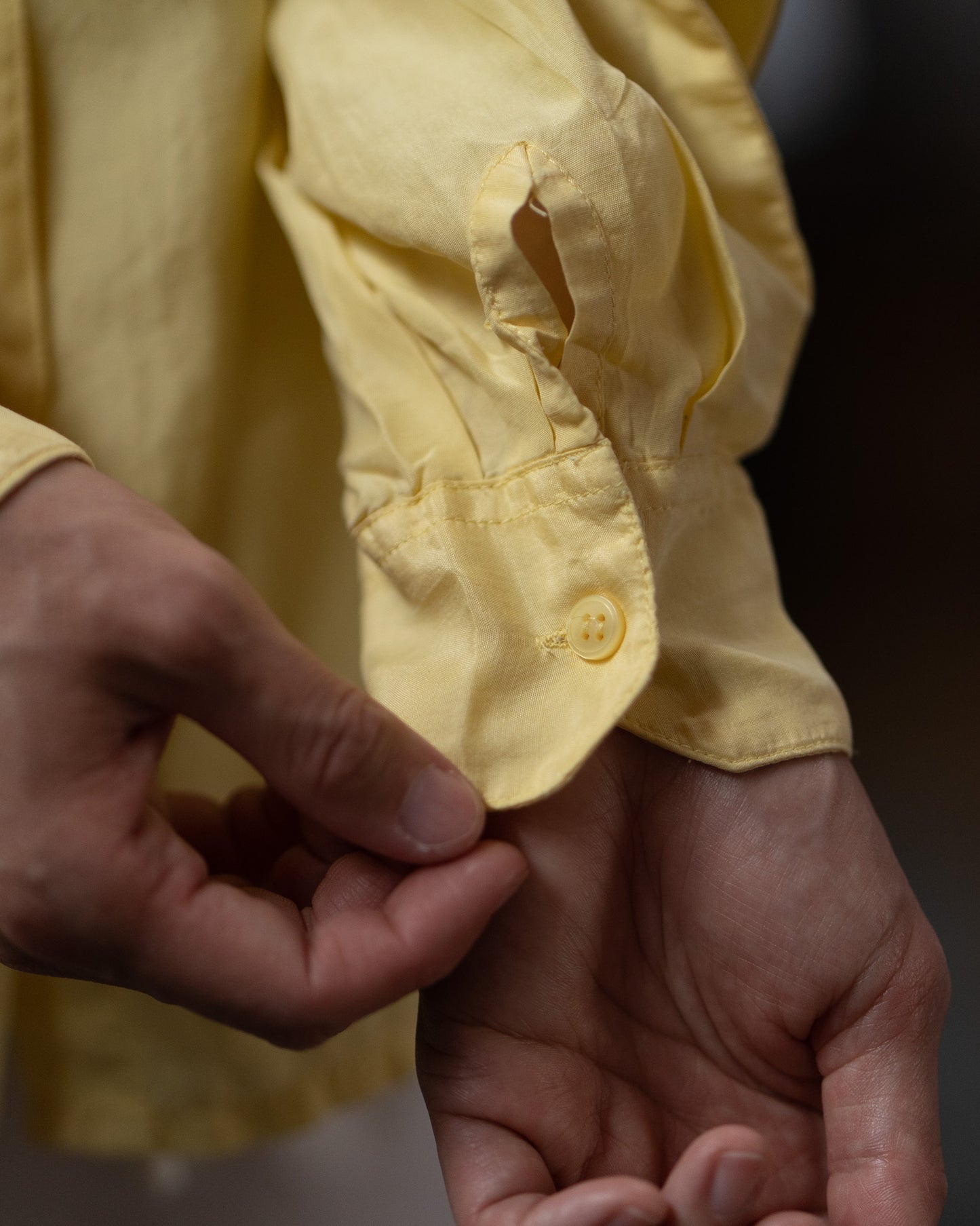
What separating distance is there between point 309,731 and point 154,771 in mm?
69

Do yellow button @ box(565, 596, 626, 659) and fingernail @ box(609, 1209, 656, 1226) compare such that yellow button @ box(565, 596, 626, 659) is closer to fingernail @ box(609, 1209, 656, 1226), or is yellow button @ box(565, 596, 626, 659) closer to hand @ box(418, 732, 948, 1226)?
hand @ box(418, 732, 948, 1226)

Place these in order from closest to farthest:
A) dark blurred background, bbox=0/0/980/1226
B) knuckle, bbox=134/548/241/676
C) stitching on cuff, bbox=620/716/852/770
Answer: knuckle, bbox=134/548/241/676 → stitching on cuff, bbox=620/716/852/770 → dark blurred background, bbox=0/0/980/1226

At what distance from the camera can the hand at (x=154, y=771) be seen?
38cm

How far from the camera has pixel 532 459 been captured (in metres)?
0.47

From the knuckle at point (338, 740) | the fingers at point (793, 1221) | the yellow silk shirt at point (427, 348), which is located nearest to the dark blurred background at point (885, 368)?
the yellow silk shirt at point (427, 348)

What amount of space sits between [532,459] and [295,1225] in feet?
1.74

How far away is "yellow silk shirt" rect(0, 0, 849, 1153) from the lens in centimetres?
46

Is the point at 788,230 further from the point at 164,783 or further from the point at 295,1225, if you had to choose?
the point at 295,1225

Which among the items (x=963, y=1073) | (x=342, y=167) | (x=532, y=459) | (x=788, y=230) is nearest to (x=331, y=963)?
(x=532, y=459)

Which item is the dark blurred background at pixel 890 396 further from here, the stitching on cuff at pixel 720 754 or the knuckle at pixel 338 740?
the knuckle at pixel 338 740

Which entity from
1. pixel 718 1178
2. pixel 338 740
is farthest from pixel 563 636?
pixel 718 1178

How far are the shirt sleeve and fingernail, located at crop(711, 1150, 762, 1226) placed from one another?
6.1 inches

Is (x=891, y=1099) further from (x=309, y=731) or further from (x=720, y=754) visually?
(x=309, y=731)

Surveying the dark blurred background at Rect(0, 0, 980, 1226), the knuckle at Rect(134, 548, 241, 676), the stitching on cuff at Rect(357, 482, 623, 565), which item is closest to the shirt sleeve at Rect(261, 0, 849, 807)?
the stitching on cuff at Rect(357, 482, 623, 565)
